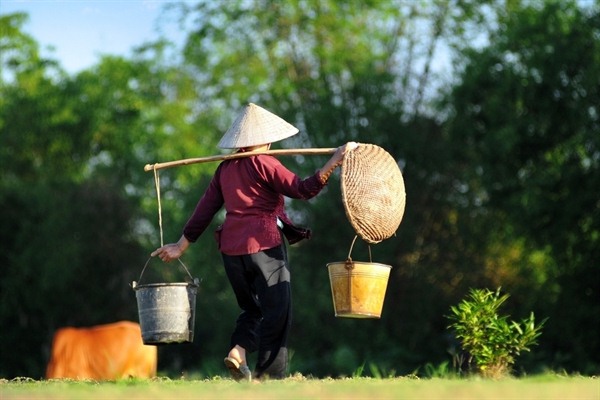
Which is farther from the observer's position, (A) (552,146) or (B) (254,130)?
(A) (552,146)

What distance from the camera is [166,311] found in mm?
9133

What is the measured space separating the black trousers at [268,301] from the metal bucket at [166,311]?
0.40 m

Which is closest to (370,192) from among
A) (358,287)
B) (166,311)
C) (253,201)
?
(358,287)

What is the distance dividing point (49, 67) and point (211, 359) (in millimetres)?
17753

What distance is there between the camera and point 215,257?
1101 inches

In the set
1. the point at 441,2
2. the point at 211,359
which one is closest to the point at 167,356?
the point at 211,359

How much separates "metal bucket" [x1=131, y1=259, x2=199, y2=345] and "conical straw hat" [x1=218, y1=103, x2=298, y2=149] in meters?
1.02

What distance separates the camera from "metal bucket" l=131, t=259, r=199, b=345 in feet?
30.0

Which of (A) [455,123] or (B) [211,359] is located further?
(B) [211,359]

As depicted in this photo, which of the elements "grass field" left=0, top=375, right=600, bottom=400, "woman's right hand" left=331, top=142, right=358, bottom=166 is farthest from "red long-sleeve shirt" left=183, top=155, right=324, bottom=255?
"grass field" left=0, top=375, right=600, bottom=400

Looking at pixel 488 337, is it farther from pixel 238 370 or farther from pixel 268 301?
pixel 238 370

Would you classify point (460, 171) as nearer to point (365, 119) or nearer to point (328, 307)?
point (365, 119)

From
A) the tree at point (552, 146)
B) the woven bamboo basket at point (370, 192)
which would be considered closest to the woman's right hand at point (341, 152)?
the woven bamboo basket at point (370, 192)

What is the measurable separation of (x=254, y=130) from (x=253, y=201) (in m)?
0.57
